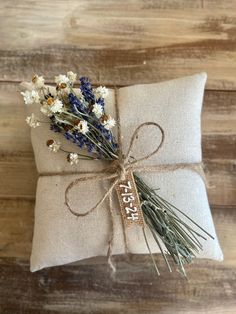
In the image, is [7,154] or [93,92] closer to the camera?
[93,92]

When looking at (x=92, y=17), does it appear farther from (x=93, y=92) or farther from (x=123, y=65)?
(x=93, y=92)

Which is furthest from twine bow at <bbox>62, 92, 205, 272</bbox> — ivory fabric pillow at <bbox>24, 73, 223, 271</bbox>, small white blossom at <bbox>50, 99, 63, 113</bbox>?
small white blossom at <bbox>50, 99, 63, 113</bbox>

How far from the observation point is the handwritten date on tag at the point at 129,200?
2.64ft

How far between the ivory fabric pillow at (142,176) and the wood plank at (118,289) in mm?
105

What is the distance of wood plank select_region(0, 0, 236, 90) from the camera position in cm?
100

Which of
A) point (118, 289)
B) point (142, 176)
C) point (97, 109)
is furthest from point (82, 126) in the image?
point (118, 289)

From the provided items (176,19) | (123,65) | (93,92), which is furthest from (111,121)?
(176,19)

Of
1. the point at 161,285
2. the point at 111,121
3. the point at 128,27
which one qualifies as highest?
the point at 128,27

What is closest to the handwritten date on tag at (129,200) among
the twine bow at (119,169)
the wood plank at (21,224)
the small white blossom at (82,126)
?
the twine bow at (119,169)

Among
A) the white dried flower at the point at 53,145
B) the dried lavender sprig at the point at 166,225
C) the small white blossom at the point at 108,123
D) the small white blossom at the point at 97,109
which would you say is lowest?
the dried lavender sprig at the point at 166,225

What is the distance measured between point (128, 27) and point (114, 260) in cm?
53

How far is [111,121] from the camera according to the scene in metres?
0.77

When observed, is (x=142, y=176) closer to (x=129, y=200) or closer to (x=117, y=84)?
(x=129, y=200)

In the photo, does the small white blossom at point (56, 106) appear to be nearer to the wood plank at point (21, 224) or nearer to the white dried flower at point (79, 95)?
the white dried flower at point (79, 95)
